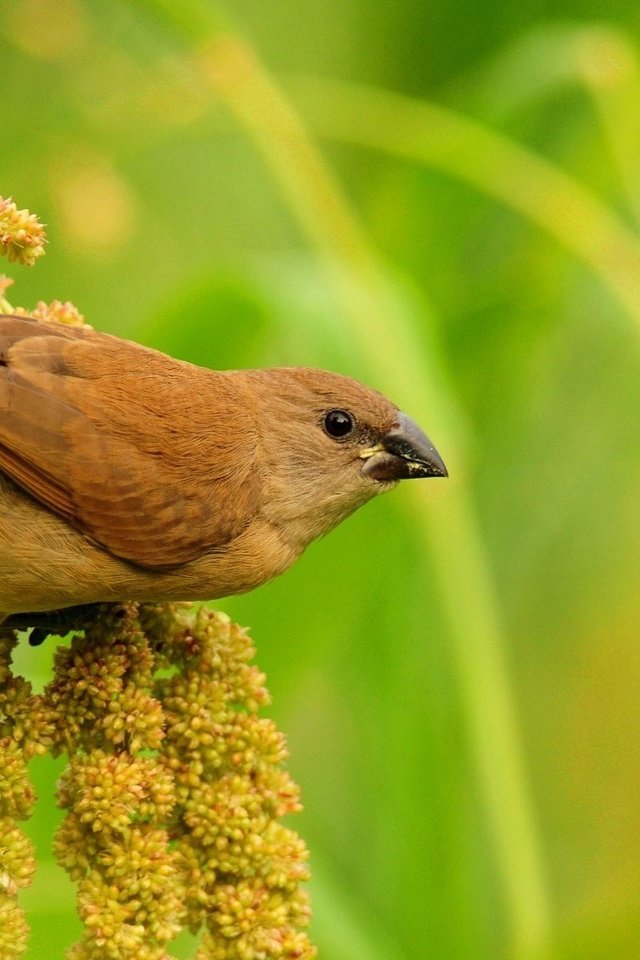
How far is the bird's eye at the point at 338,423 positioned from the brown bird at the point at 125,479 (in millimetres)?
166

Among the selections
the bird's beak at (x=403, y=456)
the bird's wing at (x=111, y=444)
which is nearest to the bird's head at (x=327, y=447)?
the bird's beak at (x=403, y=456)

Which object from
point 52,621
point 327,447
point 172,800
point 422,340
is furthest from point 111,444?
point 422,340

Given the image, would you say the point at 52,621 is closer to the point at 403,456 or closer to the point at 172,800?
the point at 172,800

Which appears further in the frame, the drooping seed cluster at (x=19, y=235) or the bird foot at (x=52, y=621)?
the bird foot at (x=52, y=621)

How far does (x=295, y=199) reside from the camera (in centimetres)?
391

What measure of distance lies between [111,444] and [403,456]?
68 cm

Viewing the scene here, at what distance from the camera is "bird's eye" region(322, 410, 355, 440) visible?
10.8 ft

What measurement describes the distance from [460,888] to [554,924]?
0.80m

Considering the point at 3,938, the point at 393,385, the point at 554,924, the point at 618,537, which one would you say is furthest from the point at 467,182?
the point at 3,938

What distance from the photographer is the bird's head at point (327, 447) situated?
10.6 ft

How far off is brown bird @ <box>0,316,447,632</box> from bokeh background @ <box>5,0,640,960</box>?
0.39 meters

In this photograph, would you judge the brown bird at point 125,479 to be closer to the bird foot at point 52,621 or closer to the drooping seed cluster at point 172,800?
the bird foot at point 52,621

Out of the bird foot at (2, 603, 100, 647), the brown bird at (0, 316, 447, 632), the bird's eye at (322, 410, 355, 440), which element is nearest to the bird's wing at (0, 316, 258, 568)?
the brown bird at (0, 316, 447, 632)

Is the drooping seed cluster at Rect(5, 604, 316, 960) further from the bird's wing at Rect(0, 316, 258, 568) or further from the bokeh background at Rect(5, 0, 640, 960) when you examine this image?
the bokeh background at Rect(5, 0, 640, 960)
